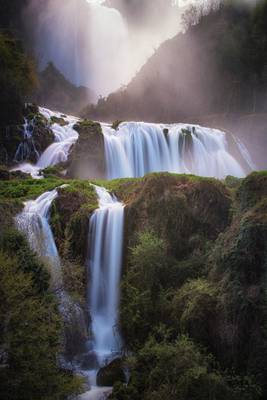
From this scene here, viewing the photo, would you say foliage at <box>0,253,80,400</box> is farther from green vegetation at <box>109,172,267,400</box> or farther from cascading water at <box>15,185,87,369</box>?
green vegetation at <box>109,172,267,400</box>

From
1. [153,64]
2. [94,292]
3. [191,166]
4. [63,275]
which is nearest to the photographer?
[63,275]

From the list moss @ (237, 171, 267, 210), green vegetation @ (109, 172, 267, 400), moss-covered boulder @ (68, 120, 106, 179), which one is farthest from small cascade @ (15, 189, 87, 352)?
moss-covered boulder @ (68, 120, 106, 179)

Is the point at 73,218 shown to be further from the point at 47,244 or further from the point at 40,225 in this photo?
the point at 47,244

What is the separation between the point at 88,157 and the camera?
91.2 feet

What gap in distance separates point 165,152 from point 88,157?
640cm

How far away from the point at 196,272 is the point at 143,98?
4336 cm

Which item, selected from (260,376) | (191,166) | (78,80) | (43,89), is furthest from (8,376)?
(78,80)

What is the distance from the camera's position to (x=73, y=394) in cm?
1109

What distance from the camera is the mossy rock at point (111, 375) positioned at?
12.2 metres

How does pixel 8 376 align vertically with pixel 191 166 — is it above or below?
below

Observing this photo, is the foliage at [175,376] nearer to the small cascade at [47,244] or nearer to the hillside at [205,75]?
the small cascade at [47,244]

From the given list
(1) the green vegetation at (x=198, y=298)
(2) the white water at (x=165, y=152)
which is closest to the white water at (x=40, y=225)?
(1) the green vegetation at (x=198, y=298)

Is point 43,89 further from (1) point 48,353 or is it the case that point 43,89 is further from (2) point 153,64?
(1) point 48,353

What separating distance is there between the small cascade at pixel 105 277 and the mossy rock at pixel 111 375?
0.87m
